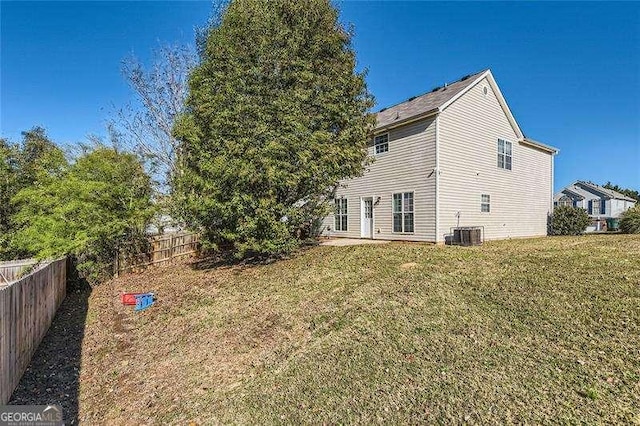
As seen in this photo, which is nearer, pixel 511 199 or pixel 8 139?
pixel 511 199

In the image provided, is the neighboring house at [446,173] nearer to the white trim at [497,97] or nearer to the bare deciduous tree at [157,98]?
the white trim at [497,97]

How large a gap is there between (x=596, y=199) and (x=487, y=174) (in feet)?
105

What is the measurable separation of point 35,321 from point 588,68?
77.1 ft

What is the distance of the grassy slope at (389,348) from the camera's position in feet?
12.3

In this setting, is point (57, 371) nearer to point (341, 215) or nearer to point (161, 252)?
point (161, 252)

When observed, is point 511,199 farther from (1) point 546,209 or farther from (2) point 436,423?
(2) point 436,423

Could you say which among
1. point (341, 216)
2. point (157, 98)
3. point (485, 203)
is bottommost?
point (341, 216)

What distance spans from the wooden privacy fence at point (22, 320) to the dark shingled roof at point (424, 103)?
504 inches

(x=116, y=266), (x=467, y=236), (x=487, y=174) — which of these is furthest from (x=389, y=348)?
(x=487, y=174)

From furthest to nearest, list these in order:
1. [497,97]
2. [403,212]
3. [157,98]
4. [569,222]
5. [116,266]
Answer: [569,222] → [157,98] → [497,97] → [403,212] → [116,266]

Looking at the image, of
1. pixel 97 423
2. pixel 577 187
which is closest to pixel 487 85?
pixel 97 423

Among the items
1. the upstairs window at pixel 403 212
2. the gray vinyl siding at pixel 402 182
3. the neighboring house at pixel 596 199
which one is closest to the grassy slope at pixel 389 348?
the gray vinyl siding at pixel 402 182

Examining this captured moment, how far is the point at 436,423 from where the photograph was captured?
11.1 ft

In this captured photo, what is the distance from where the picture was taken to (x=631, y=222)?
21.0 m
